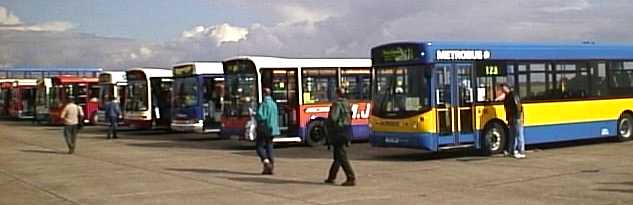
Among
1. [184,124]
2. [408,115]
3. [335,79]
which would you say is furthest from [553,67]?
[184,124]

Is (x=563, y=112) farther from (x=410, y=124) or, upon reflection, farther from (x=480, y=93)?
(x=410, y=124)

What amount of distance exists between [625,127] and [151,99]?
60.9 feet

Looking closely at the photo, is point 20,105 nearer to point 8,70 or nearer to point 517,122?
point 8,70

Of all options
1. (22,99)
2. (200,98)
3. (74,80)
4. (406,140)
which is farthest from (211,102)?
(22,99)

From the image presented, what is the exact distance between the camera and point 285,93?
25.1 meters

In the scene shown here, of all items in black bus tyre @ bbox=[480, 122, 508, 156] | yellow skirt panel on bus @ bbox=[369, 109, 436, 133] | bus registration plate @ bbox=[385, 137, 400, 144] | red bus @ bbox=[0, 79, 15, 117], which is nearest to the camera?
yellow skirt panel on bus @ bbox=[369, 109, 436, 133]

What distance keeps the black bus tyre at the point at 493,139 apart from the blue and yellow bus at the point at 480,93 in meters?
0.02

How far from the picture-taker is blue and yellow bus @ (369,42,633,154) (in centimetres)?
1914

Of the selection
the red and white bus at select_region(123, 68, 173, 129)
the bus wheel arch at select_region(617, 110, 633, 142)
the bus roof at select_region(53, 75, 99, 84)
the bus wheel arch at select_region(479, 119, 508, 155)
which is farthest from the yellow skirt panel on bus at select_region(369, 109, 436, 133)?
the bus roof at select_region(53, 75, 99, 84)

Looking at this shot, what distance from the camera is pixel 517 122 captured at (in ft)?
63.9

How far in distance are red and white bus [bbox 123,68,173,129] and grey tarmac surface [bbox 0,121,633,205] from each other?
9995mm

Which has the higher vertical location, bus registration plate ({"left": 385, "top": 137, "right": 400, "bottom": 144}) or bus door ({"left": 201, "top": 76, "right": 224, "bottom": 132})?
bus door ({"left": 201, "top": 76, "right": 224, "bottom": 132})

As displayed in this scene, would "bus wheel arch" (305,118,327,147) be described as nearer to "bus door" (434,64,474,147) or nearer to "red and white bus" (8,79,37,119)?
"bus door" (434,64,474,147)

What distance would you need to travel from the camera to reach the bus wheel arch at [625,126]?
23688 millimetres
